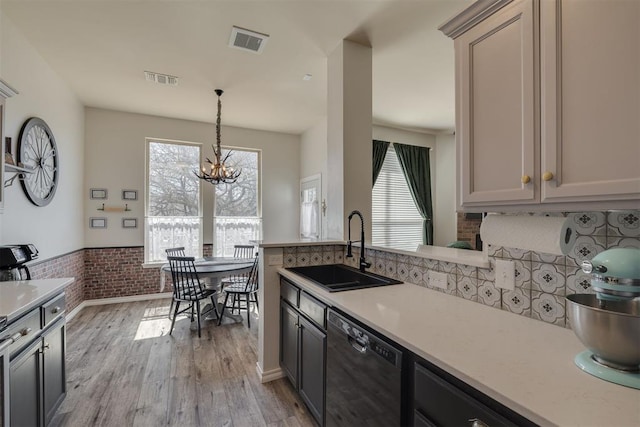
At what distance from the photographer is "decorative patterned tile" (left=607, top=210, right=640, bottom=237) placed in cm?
106

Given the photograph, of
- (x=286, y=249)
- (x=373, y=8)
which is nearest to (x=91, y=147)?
(x=286, y=249)

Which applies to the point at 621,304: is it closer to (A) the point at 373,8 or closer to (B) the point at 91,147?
(A) the point at 373,8

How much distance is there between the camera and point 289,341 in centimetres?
232

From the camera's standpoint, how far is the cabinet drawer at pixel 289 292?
7.07 ft

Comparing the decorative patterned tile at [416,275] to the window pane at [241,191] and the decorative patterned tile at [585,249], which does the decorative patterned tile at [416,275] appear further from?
the window pane at [241,191]

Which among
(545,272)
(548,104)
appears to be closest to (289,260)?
(545,272)

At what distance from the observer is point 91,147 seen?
467 cm

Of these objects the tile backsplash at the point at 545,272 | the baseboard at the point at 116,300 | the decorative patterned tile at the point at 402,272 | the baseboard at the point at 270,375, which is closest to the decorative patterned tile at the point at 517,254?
the tile backsplash at the point at 545,272

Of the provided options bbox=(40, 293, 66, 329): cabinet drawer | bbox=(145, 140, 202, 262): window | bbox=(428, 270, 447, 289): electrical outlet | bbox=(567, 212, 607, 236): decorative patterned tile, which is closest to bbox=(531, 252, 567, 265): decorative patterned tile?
bbox=(567, 212, 607, 236): decorative patterned tile

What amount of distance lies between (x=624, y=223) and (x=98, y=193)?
19.2ft

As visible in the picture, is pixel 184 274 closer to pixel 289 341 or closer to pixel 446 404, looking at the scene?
pixel 289 341

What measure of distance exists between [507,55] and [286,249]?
6.31 feet

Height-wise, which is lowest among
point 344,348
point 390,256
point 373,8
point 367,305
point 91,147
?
point 344,348

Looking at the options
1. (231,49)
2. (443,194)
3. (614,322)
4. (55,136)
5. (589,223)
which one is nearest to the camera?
(614,322)
